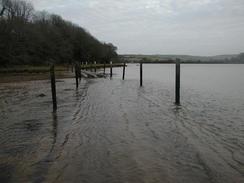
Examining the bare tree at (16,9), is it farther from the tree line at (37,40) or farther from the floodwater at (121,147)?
the floodwater at (121,147)

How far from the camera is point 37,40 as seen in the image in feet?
181

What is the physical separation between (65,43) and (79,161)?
6693 centimetres

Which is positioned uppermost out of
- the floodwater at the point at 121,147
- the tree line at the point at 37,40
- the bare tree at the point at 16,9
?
the bare tree at the point at 16,9

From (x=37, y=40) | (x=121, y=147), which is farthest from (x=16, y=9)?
(x=121, y=147)

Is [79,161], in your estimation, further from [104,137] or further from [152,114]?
[152,114]

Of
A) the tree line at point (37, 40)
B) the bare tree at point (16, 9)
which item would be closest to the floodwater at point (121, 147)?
the tree line at point (37, 40)

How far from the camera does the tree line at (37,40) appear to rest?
42.9m

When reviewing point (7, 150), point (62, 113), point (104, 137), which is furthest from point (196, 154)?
point (62, 113)

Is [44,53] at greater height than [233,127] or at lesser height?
greater

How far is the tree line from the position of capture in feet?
141

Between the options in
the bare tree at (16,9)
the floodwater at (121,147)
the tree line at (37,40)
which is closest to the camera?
the floodwater at (121,147)

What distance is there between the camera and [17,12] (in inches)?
2420

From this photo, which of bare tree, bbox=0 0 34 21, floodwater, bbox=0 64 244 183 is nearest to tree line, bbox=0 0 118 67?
bare tree, bbox=0 0 34 21

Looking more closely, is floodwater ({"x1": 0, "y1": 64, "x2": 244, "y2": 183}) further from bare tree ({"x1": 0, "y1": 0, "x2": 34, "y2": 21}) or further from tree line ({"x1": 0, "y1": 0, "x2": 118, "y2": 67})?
bare tree ({"x1": 0, "y1": 0, "x2": 34, "y2": 21})
